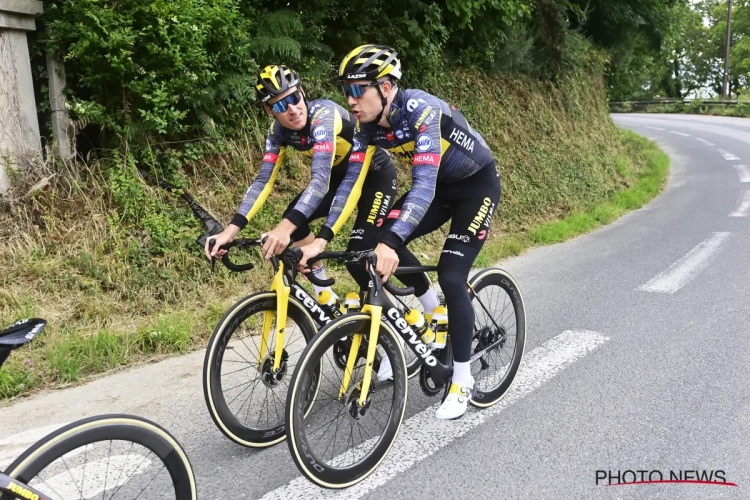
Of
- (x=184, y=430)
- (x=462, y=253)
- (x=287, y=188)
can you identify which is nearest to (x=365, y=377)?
(x=462, y=253)

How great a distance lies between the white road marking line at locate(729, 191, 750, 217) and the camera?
1047 centimetres

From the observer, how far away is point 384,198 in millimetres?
4156

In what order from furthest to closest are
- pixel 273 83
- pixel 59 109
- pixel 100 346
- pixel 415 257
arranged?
pixel 59 109
pixel 100 346
pixel 415 257
pixel 273 83

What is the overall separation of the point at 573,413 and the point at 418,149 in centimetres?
191

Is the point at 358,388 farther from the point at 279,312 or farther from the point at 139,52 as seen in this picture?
the point at 139,52

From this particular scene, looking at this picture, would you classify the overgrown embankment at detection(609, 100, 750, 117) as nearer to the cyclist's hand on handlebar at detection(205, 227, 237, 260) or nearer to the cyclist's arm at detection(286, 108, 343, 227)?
the cyclist's arm at detection(286, 108, 343, 227)

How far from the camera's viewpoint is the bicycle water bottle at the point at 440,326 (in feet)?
12.9

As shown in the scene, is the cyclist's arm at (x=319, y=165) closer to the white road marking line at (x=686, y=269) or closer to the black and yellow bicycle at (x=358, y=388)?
the black and yellow bicycle at (x=358, y=388)

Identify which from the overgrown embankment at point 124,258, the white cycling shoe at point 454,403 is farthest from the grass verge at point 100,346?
the white cycling shoe at point 454,403

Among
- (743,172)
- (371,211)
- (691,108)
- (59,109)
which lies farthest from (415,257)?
(691,108)

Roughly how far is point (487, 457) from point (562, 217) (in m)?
8.53

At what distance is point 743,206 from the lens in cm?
1112

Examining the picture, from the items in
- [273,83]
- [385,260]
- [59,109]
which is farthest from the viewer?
[59,109]

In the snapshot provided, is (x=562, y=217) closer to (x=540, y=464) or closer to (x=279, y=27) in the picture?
(x=279, y=27)
